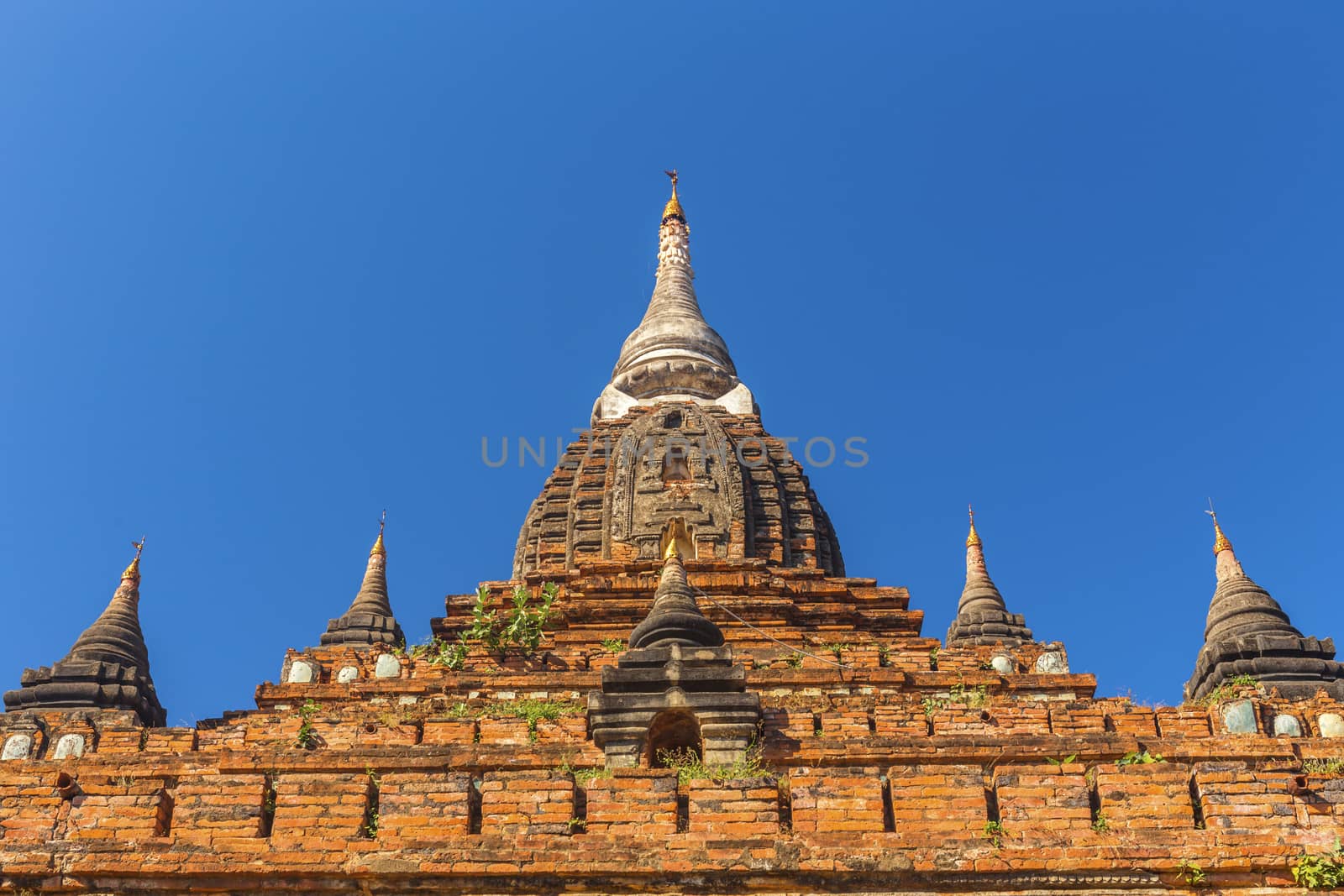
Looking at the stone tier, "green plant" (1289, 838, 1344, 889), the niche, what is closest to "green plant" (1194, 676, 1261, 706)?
the stone tier

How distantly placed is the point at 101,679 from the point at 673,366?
1437 cm

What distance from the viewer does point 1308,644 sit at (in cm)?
2197

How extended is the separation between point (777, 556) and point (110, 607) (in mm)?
9735

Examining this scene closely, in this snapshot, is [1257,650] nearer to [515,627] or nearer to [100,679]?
[515,627]

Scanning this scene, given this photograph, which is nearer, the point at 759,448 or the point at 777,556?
the point at 777,556

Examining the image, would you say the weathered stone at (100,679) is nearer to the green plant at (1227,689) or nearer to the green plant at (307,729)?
the green plant at (307,729)

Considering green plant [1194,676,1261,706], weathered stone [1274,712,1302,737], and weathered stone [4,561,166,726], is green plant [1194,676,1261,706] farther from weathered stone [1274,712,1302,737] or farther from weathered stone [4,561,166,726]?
weathered stone [4,561,166,726]

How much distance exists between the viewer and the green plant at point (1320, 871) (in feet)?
37.3

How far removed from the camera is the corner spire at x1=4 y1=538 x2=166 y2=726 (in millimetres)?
22375

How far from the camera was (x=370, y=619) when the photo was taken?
2809 cm

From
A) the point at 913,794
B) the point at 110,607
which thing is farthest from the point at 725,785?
the point at 110,607

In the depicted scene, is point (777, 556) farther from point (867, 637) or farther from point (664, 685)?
point (664, 685)

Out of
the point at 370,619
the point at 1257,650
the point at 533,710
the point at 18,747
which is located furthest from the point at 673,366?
the point at 533,710

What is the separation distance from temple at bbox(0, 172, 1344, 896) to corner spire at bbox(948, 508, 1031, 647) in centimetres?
650
